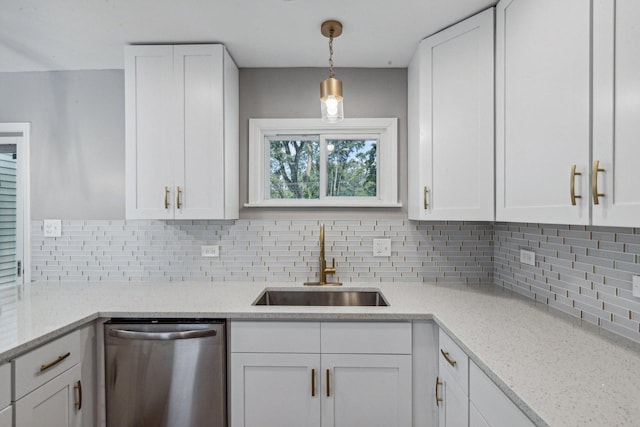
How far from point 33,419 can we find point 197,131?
1441 millimetres

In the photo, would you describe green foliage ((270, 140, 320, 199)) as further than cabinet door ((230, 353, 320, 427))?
Yes

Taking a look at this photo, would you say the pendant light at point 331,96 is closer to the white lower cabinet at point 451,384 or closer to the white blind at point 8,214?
the white lower cabinet at point 451,384

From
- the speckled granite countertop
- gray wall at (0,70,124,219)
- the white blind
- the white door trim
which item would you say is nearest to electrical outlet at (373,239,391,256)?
the speckled granite countertop

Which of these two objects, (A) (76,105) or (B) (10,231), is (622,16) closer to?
(A) (76,105)

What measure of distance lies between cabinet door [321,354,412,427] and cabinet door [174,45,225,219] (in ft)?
3.49

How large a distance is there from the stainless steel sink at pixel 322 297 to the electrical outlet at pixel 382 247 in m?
0.26

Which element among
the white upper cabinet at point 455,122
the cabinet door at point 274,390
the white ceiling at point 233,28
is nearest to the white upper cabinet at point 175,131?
the white ceiling at point 233,28

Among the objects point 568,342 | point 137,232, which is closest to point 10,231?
point 137,232

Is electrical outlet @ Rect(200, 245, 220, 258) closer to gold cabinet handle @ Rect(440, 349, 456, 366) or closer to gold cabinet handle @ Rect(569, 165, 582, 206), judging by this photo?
gold cabinet handle @ Rect(440, 349, 456, 366)

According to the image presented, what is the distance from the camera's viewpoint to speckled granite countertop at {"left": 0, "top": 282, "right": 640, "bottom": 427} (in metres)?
0.81

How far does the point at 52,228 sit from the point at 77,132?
2.17 ft

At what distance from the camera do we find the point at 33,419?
1.21 metres

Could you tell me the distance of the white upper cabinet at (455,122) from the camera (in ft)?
5.10

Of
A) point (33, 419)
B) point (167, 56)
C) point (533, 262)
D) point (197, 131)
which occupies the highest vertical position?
point (167, 56)
